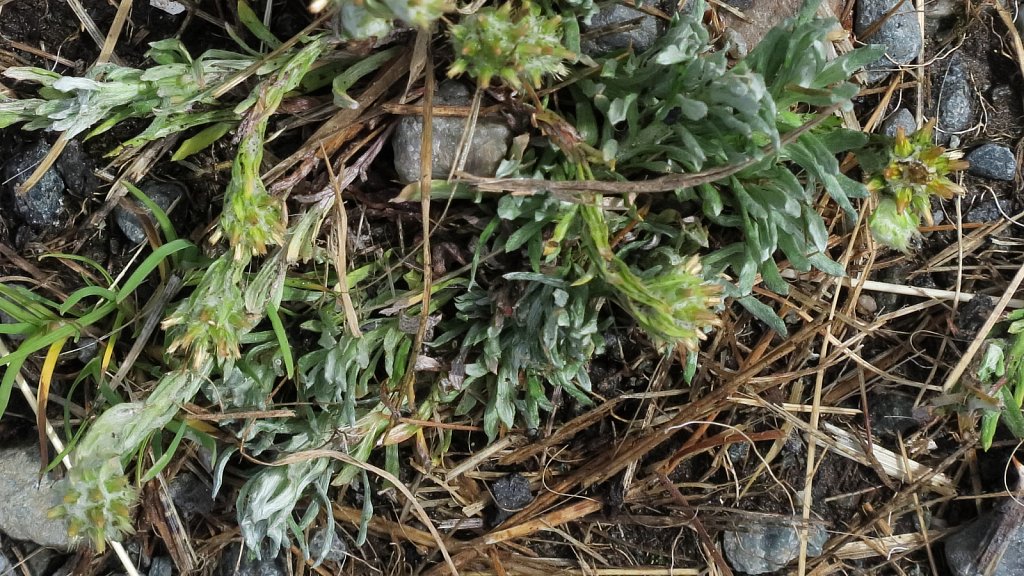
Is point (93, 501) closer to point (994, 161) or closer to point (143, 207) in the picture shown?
point (143, 207)

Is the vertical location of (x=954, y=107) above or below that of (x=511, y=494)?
above

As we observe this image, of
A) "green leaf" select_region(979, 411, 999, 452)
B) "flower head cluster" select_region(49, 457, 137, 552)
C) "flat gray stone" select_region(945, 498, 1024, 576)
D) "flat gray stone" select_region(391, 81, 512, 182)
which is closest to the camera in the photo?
"flower head cluster" select_region(49, 457, 137, 552)

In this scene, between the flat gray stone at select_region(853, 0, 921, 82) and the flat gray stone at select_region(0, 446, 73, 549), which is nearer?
the flat gray stone at select_region(853, 0, 921, 82)

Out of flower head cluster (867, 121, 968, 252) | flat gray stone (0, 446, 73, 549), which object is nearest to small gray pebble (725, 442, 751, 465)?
flower head cluster (867, 121, 968, 252)

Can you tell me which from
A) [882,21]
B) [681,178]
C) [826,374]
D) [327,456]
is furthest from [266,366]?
[882,21]

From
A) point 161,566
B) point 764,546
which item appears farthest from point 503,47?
point 161,566

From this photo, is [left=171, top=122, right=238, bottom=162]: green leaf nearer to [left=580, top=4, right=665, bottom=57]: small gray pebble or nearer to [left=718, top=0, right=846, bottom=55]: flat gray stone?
[left=580, top=4, right=665, bottom=57]: small gray pebble
